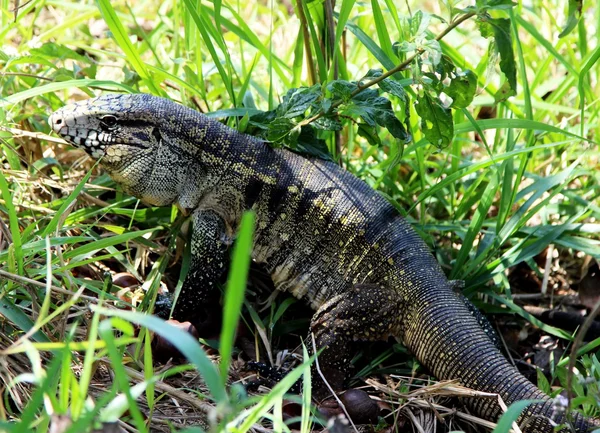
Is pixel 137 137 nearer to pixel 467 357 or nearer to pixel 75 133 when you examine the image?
pixel 75 133

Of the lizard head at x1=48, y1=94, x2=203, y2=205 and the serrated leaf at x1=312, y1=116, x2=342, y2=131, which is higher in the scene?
the serrated leaf at x1=312, y1=116, x2=342, y2=131

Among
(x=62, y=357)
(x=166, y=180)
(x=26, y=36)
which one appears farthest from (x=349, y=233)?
(x=26, y=36)

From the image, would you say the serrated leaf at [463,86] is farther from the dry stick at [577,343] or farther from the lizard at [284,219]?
the dry stick at [577,343]

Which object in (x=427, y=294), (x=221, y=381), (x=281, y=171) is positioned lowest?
(x=427, y=294)

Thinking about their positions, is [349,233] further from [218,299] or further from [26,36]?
[26,36]

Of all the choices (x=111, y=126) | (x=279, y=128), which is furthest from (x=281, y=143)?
(x=111, y=126)

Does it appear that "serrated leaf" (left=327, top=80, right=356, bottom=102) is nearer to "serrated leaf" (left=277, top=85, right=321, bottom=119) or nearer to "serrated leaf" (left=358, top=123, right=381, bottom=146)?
"serrated leaf" (left=277, top=85, right=321, bottom=119)

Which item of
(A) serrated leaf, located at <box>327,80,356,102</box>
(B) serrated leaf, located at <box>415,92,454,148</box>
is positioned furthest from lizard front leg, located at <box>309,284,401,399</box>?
(A) serrated leaf, located at <box>327,80,356,102</box>
